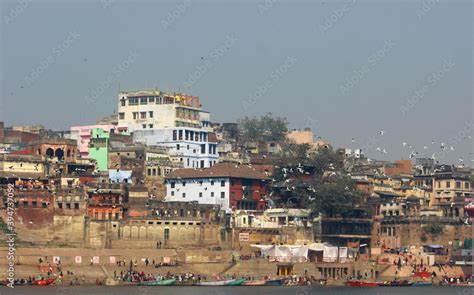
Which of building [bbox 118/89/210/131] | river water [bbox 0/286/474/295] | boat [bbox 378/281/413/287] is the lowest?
river water [bbox 0/286/474/295]

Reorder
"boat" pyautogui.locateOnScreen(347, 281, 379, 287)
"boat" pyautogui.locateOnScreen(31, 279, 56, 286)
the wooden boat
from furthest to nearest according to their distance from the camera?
the wooden boat
"boat" pyautogui.locateOnScreen(347, 281, 379, 287)
"boat" pyautogui.locateOnScreen(31, 279, 56, 286)

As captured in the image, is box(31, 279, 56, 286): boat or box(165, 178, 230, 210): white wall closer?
box(31, 279, 56, 286): boat

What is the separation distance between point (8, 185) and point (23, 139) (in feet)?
81.3

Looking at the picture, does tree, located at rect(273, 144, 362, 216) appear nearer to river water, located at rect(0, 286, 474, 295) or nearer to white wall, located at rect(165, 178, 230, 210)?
white wall, located at rect(165, 178, 230, 210)

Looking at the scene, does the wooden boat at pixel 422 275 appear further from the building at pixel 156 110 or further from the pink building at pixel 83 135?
the pink building at pixel 83 135

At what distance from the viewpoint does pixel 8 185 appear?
250ft

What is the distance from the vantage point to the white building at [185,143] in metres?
99.4

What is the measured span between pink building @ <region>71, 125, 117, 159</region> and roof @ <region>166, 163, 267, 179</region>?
1171 cm

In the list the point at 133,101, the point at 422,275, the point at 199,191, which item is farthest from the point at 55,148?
the point at 422,275

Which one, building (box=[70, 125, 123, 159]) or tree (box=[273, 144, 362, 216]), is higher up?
building (box=[70, 125, 123, 159])

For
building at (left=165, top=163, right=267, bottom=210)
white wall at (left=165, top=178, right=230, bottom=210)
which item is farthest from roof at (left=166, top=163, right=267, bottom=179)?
white wall at (left=165, top=178, right=230, bottom=210)

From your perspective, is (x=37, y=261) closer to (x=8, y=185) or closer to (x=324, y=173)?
(x=8, y=185)

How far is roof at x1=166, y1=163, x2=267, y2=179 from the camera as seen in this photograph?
294 ft

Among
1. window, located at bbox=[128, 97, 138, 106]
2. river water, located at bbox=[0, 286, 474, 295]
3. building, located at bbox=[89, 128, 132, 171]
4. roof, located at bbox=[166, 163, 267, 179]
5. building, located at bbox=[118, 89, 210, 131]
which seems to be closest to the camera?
river water, located at bbox=[0, 286, 474, 295]
